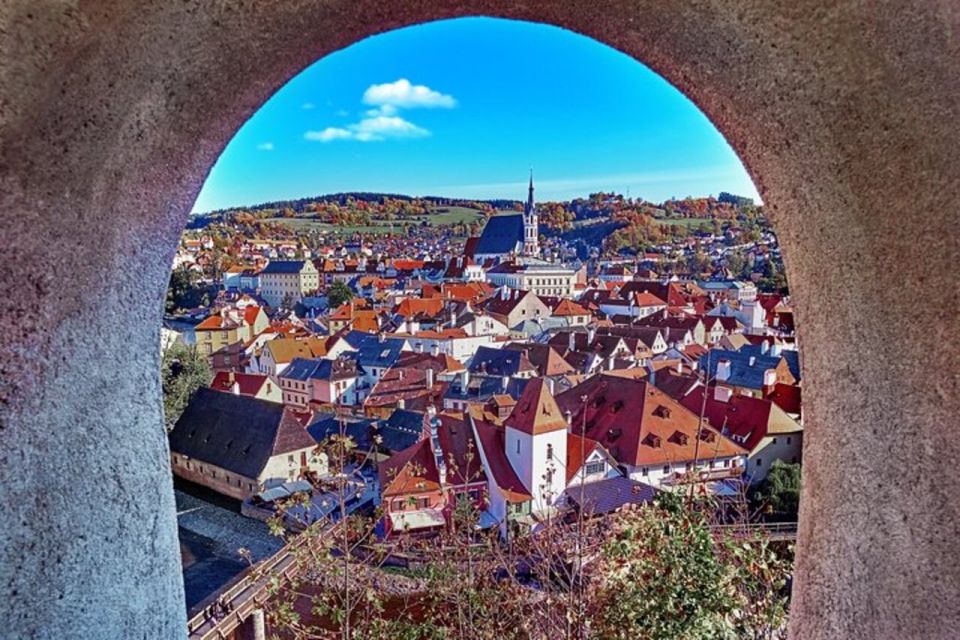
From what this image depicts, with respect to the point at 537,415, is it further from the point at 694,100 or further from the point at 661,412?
the point at 694,100

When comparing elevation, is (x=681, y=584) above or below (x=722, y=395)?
above

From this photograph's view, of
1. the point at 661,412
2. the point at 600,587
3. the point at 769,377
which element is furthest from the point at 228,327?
the point at 600,587

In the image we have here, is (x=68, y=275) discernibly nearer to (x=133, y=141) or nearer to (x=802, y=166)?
(x=133, y=141)

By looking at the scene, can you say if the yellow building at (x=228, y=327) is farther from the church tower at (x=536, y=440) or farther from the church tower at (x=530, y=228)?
the church tower at (x=530, y=228)

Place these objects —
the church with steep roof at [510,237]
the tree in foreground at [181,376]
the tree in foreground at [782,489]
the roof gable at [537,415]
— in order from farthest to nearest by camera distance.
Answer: the church with steep roof at [510,237], the tree in foreground at [181,376], the roof gable at [537,415], the tree in foreground at [782,489]

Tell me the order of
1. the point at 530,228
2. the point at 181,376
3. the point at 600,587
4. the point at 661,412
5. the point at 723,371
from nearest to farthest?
the point at 600,587 → the point at 661,412 → the point at 181,376 → the point at 723,371 → the point at 530,228

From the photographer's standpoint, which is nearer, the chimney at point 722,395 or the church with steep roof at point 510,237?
the chimney at point 722,395

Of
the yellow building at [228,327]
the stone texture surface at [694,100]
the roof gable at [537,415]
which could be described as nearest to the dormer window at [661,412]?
the roof gable at [537,415]
